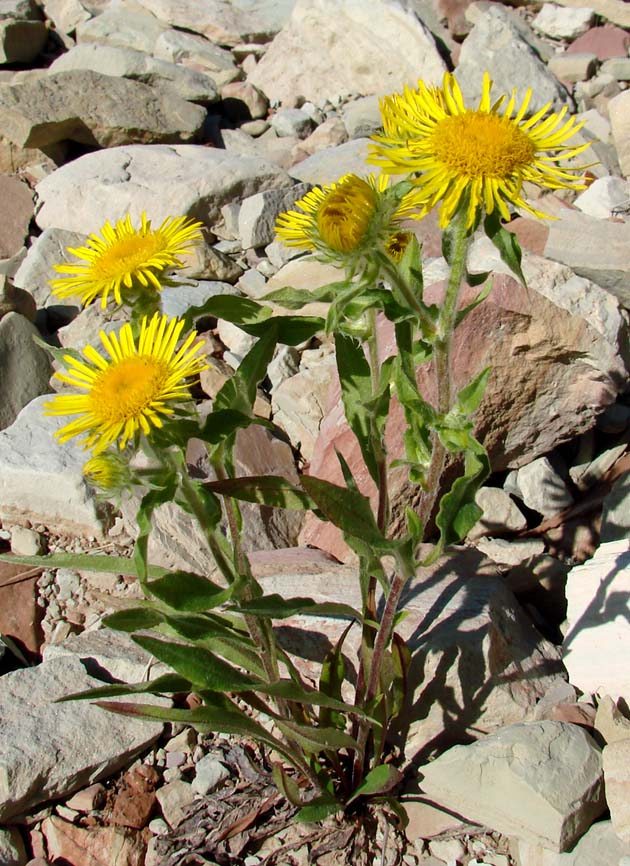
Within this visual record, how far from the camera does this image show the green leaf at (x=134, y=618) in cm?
216

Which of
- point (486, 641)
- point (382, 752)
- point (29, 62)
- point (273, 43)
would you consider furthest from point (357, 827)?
point (29, 62)

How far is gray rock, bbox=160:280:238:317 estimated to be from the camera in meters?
4.82

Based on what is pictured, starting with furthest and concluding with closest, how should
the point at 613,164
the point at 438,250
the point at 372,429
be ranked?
the point at 613,164, the point at 438,250, the point at 372,429

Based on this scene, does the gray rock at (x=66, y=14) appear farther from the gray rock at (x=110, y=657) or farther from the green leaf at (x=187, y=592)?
the green leaf at (x=187, y=592)

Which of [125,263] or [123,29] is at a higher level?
[125,263]

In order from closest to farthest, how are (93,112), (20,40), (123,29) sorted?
(93,112), (20,40), (123,29)

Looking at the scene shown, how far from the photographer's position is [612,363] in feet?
12.1

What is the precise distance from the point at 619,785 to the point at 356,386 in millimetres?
1341

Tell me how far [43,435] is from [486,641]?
213 centimetres

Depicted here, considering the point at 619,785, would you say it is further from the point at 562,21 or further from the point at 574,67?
the point at 562,21

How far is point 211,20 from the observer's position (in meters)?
8.12

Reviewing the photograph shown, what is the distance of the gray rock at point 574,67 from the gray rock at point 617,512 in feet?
15.0

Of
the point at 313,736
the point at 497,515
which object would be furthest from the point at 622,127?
the point at 313,736

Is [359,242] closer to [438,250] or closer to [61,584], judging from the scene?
[61,584]
